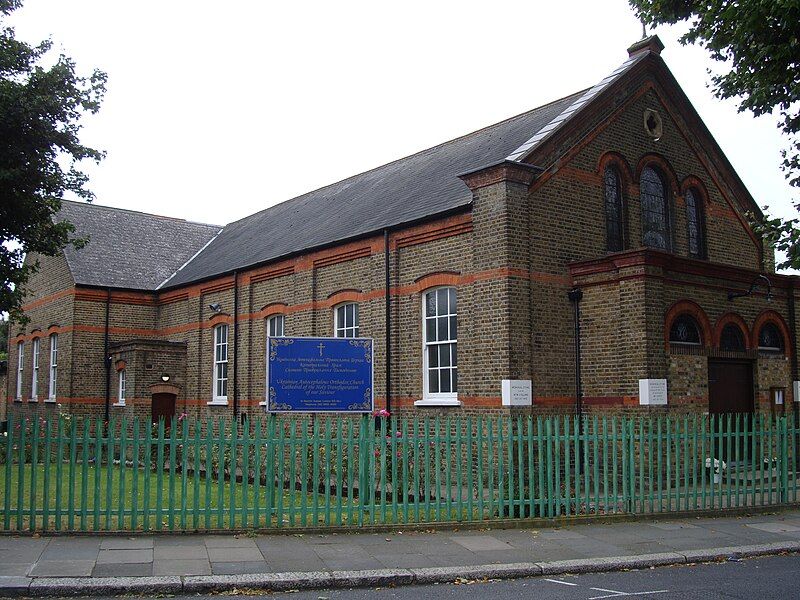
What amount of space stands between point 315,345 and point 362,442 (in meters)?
2.61

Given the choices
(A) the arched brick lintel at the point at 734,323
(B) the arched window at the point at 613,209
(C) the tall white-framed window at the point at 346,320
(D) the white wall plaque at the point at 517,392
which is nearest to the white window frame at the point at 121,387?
(C) the tall white-framed window at the point at 346,320

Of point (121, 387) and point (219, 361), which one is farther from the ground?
point (219, 361)

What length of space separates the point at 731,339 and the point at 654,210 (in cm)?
356

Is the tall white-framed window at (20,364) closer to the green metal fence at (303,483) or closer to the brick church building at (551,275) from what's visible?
the brick church building at (551,275)

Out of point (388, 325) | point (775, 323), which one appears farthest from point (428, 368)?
point (775, 323)

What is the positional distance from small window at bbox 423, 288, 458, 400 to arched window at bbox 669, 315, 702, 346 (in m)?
4.46

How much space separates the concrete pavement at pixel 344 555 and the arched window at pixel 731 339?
5803mm

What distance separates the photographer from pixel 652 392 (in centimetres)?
1483

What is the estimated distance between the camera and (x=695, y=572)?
9039mm

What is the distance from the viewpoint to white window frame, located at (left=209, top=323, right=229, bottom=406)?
25.8m

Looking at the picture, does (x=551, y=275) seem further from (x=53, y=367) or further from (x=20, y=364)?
(x=20, y=364)

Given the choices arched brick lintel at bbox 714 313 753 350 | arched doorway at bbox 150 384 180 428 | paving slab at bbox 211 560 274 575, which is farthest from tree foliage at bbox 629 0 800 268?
arched doorway at bbox 150 384 180 428

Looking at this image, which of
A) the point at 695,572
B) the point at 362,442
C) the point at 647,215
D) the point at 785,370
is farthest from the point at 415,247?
the point at 695,572

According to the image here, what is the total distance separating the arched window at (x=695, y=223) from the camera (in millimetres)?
19297
